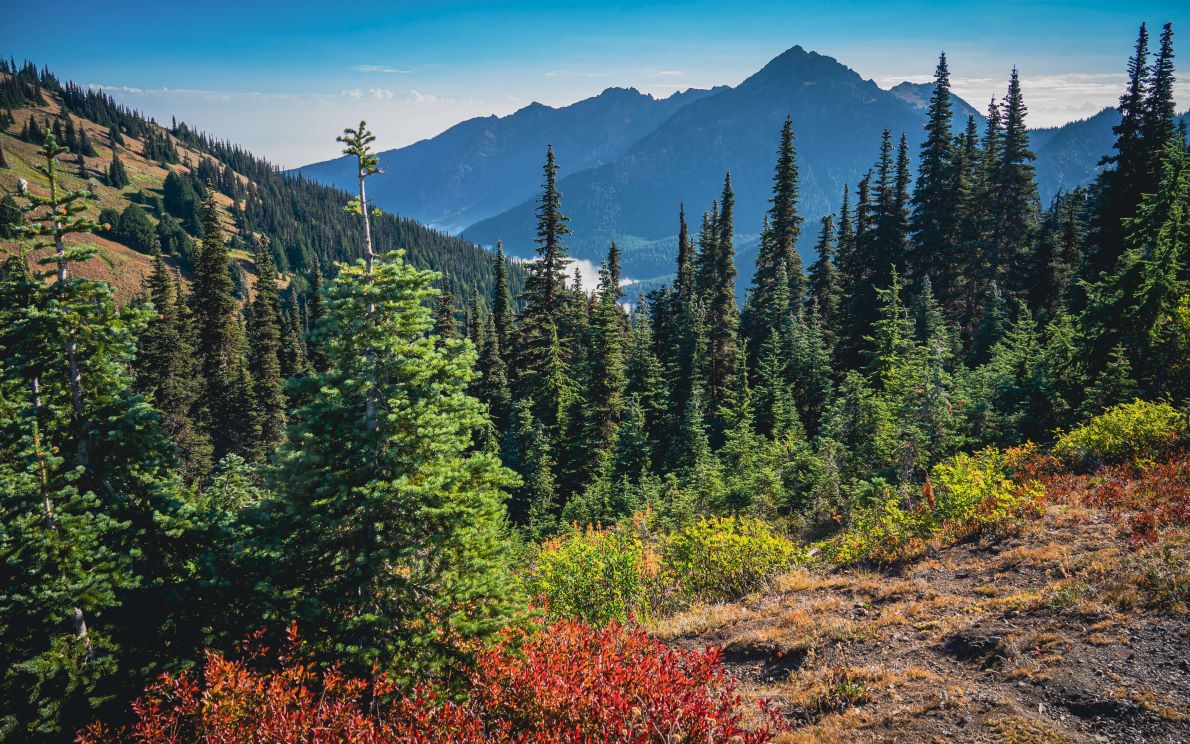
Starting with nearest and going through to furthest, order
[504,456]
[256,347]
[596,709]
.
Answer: [596,709] → [504,456] → [256,347]

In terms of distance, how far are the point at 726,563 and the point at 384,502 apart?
7974 millimetres

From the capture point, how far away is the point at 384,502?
938 centimetres

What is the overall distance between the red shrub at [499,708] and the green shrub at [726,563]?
520 cm

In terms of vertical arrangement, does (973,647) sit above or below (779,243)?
below

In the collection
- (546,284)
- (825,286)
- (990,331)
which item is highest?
(546,284)

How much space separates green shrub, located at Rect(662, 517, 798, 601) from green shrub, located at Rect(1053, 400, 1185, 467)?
731 centimetres

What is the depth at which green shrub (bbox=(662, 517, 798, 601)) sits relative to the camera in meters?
13.4

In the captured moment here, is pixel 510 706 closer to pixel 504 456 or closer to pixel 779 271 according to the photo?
pixel 504 456

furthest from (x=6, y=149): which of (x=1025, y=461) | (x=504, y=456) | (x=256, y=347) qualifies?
(x=1025, y=461)

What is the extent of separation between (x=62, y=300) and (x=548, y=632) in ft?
33.4

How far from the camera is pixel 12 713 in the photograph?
858cm

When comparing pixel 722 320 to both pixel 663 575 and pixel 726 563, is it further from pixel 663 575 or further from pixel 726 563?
pixel 663 575

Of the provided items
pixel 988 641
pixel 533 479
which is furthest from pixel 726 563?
pixel 533 479

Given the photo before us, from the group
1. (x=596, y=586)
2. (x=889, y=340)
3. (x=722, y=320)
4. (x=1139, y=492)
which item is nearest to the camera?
(x=1139, y=492)
